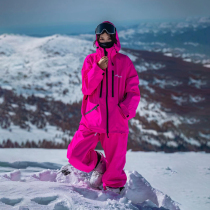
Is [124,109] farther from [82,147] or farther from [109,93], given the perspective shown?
[82,147]

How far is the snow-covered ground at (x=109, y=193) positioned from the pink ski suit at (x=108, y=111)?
0.20 m

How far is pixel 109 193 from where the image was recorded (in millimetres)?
1658

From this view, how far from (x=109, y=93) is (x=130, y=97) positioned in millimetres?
159

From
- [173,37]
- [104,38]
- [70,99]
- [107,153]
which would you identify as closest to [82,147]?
[107,153]

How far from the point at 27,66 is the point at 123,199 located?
13.2 meters

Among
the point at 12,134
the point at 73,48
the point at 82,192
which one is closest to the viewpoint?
the point at 82,192

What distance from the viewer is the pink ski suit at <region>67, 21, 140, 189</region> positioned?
1.65m

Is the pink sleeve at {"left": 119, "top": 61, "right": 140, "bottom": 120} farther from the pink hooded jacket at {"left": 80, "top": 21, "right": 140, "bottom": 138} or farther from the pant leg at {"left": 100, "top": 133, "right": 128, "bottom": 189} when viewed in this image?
the pant leg at {"left": 100, "top": 133, "right": 128, "bottom": 189}

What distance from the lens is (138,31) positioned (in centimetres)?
3092

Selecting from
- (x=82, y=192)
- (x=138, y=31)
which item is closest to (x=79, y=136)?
(x=82, y=192)

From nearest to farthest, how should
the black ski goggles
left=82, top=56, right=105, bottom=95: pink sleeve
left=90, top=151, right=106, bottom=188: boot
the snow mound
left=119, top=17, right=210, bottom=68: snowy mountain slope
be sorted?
1. the snow mound
2. left=82, top=56, right=105, bottom=95: pink sleeve
3. the black ski goggles
4. left=90, top=151, right=106, bottom=188: boot
5. left=119, top=17, right=210, bottom=68: snowy mountain slope

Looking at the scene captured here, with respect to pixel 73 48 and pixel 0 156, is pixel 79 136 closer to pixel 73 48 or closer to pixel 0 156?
pixel 0 156

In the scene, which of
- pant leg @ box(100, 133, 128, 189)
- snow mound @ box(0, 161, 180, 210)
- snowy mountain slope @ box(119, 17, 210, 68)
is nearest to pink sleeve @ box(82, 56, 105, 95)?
pant leg @ box(100, 133, 128, 189)

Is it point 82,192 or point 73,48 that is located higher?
point 73,48
